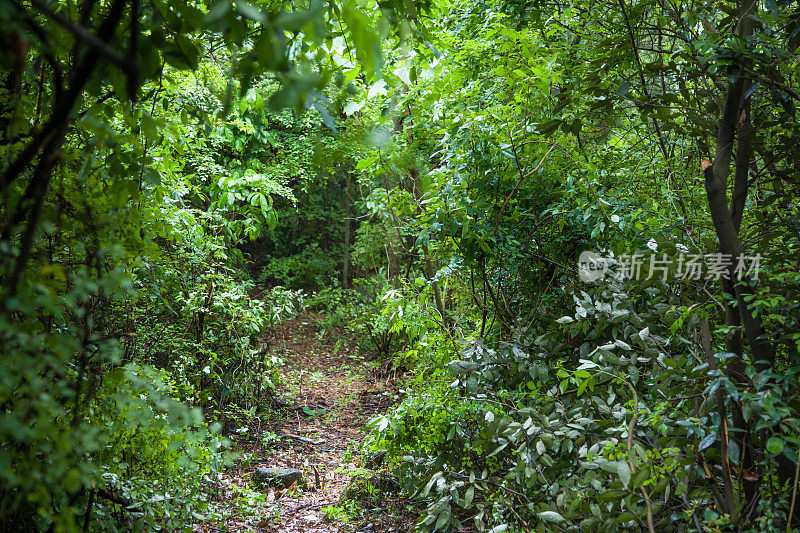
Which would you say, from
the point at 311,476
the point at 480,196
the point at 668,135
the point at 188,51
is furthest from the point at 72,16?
the point at 311,476

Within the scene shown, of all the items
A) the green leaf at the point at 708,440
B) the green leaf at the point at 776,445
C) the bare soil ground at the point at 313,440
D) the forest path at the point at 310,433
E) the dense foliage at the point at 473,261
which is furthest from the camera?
the forest path at the point at 310,433

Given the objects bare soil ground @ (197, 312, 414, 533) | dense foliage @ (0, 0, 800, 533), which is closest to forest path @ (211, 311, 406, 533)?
bare soil ground @ (197, 312, 414, 533)

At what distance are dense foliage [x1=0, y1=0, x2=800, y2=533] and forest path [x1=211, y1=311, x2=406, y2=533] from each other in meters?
0.46

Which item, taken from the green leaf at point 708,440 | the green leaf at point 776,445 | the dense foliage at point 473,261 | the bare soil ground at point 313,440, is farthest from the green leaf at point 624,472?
the bare soil ground at point 313,440

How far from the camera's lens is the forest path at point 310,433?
3.37 meters

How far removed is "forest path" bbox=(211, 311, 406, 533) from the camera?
337 centimetres

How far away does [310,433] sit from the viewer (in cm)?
496

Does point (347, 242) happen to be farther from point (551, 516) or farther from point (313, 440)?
point (551, 516)

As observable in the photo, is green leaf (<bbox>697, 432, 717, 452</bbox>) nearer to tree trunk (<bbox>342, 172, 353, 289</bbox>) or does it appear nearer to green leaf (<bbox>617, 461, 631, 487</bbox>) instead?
green leaf (<bbox>617, 461, 631, 487</bbox>)

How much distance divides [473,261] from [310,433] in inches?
109

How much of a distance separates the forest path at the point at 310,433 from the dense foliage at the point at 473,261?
46 centimetres

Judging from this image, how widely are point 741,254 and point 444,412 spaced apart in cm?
162

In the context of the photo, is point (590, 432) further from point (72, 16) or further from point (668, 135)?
point (72, 16)

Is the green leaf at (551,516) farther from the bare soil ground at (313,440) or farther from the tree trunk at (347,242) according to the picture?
the tree trunk at (347,242)
